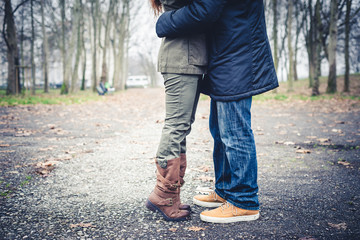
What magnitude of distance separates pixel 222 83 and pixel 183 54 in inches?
14.1

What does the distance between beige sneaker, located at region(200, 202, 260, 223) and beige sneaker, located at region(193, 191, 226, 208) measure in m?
0.27

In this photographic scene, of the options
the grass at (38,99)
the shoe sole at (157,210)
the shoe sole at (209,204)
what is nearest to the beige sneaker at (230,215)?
the shoe sole at (157,210)

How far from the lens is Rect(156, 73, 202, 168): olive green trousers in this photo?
1.97m

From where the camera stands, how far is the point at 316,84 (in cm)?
1512

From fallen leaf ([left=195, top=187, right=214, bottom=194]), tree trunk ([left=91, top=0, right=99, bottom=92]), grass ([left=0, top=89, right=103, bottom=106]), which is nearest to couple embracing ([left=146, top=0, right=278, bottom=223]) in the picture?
fallen leaf ([left=195, top=187, right=214, bottom=194])

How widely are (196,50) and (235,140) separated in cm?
73

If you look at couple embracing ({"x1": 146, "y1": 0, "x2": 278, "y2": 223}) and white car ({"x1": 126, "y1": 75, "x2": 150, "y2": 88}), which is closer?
couple embracing ({"x1": 146, "y1": 0, "x2": 278, "y2": 223})

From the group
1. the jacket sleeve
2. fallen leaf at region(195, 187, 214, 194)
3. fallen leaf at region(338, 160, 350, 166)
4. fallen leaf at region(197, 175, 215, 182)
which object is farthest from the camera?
fallen leaf at region(338, 160, 350, 166)

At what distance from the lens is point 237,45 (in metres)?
1.92

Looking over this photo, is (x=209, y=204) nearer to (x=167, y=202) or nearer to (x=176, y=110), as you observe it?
(x=167, y=202)

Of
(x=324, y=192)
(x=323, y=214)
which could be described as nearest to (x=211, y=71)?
(x=323, y=214)

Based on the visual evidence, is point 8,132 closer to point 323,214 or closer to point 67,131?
point 67,131

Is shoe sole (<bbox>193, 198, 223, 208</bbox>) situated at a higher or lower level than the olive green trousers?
lower

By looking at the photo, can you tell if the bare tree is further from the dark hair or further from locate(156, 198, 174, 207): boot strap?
locate(156, 198, 174, 207): boot strap
